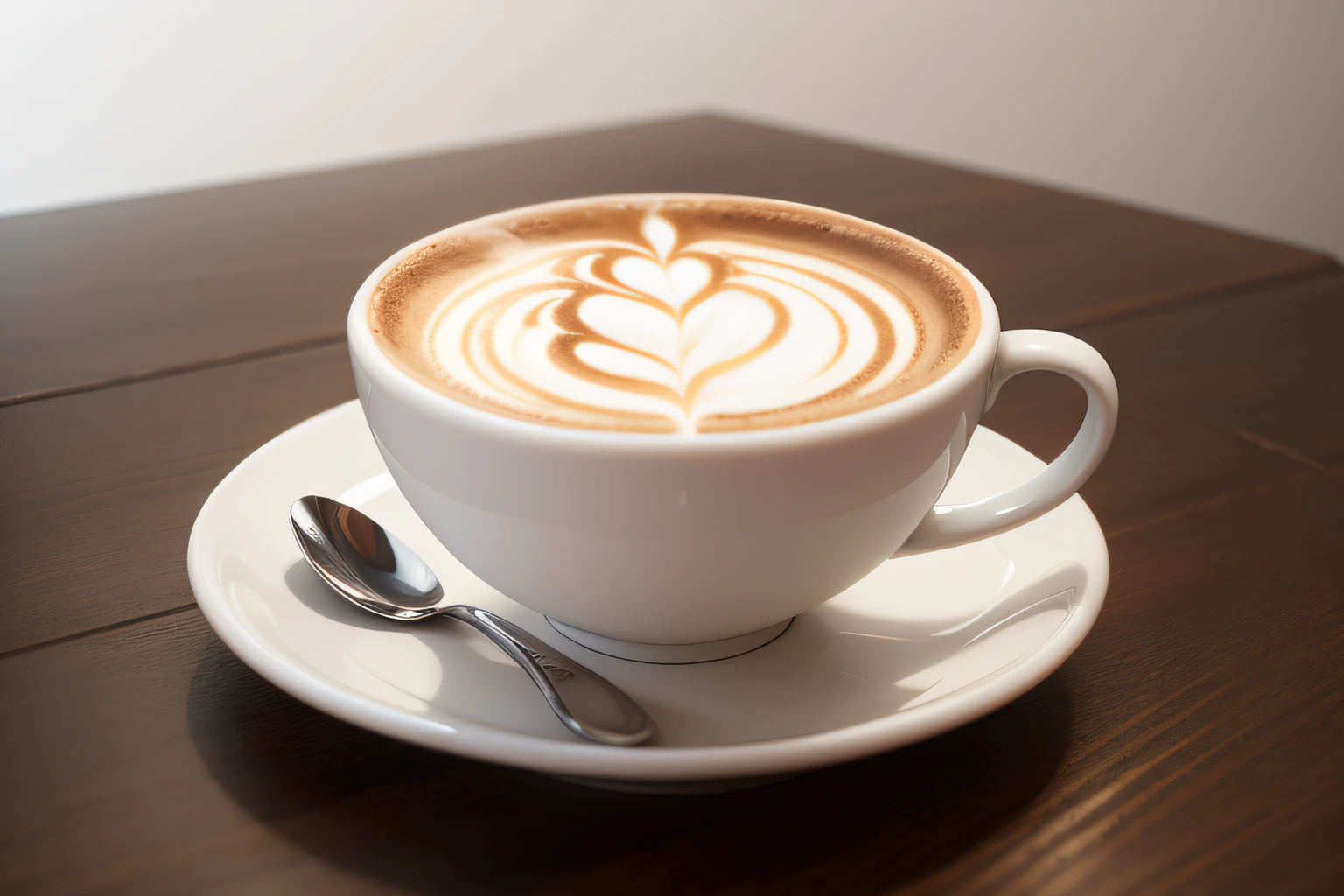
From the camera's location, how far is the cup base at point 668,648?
1.85ft

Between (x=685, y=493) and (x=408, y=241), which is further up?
(x=685, y=493)

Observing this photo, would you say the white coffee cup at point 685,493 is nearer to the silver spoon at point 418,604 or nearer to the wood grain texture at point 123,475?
the silver spoon at point 418,604

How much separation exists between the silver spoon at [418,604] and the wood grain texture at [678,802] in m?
0.03

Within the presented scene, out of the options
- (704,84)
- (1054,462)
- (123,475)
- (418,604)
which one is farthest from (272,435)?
(704,84)

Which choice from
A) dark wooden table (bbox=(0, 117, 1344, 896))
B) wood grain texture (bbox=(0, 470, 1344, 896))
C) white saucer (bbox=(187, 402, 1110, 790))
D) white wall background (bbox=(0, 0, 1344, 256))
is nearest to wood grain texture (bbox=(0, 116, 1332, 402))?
dark wooden table (bbox=(0, 117, 1344, 896))

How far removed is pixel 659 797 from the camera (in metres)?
0.47

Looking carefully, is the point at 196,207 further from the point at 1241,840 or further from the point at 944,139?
the point at 944,139

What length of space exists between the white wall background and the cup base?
102 inches

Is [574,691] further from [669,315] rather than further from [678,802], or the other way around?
[669,315]

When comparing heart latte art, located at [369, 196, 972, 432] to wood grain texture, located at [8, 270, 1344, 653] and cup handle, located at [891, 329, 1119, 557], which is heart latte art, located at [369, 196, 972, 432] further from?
wood grain texture, located at [8, 270, 1344, 653]

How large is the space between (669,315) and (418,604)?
21 centimetres

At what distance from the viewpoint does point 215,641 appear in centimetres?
57

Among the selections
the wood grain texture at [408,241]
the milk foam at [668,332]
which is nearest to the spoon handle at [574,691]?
the milk foam at [668,332]

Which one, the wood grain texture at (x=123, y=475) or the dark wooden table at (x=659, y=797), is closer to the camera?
the dark wooden table at (x=659, y=797)
